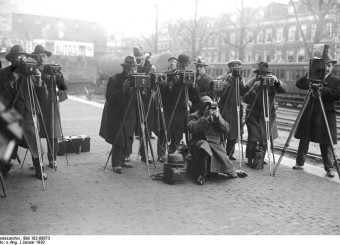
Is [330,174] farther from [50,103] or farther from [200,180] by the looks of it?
[50,103]

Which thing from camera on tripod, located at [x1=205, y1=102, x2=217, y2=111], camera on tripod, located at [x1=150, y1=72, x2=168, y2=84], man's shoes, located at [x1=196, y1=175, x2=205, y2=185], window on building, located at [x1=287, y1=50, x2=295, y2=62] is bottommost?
man's shoes, located at [x1=196, y1=175, x2=205, y2=185]

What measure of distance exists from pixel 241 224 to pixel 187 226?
659mm

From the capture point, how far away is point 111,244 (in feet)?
11.8

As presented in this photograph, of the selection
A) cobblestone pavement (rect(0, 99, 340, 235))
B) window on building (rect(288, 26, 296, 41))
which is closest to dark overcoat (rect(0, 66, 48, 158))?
cobblestone pavement (rect(0, 99, 340, 235))

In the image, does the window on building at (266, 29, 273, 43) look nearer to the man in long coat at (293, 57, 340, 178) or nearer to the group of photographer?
the man in long coat at (293, 57, 340, 178)

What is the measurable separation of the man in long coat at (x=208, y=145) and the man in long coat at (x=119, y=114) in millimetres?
1145

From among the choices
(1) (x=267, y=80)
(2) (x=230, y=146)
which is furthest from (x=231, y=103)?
(1) (x=267, y=80)

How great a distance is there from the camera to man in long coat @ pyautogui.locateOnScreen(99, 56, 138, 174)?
22.0ft

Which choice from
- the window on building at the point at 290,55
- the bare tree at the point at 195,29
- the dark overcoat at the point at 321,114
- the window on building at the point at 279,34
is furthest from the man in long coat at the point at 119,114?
the window on building at the point at 279,34

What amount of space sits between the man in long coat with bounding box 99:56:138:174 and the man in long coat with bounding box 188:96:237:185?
1145 mm

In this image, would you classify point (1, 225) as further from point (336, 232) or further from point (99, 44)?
point (99, 44)

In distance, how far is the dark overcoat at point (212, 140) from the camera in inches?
246

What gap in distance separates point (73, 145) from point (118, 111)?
1.85 metres

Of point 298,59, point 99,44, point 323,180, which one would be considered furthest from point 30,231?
point 298,59
